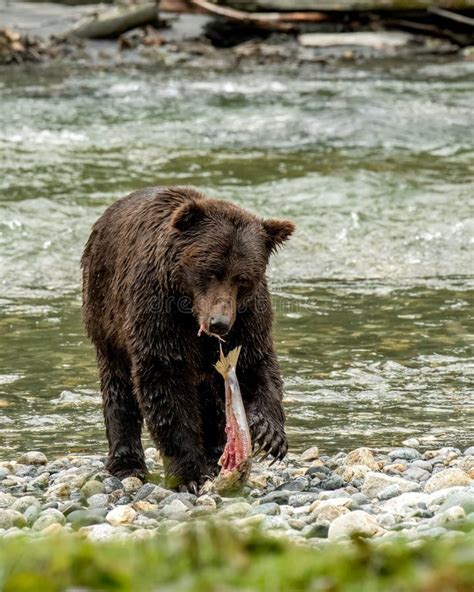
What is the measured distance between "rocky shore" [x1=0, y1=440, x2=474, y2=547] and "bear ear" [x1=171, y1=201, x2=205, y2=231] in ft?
4.18

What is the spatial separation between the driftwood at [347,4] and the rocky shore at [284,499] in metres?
17.1

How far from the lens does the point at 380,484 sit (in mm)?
6449

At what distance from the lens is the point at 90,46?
76.6ft

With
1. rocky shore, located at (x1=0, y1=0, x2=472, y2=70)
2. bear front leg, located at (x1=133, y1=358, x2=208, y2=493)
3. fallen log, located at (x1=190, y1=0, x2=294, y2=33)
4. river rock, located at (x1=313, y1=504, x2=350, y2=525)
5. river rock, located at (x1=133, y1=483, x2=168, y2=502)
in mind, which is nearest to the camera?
river rock, located at (x1=313, y1=504, x2=350, y2=525)

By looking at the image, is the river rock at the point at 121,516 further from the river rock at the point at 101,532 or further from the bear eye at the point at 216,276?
the bear eye at the point at 216,276

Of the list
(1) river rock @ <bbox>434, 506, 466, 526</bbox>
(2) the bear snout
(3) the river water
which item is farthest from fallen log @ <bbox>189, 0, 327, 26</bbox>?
(1) river rock @ <bbox>434, 506, 466, 526</bbox>

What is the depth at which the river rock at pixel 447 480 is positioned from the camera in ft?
20.9

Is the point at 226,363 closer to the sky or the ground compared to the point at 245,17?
closer to the sky

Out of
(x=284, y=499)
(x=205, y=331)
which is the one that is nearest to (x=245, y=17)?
(x=205, y=331)

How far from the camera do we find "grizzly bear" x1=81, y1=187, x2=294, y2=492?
6535 mm

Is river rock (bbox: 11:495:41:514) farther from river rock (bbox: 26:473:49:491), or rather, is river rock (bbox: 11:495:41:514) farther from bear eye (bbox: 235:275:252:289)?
bear eye (bbox: 235:275:252:289)

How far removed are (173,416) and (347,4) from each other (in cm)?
1803

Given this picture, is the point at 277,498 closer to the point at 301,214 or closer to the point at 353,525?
the point at 353,525

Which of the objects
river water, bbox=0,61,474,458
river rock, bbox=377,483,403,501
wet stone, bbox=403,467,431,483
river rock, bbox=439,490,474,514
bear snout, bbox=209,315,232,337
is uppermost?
bear snout, bbox=209,315,232,337
